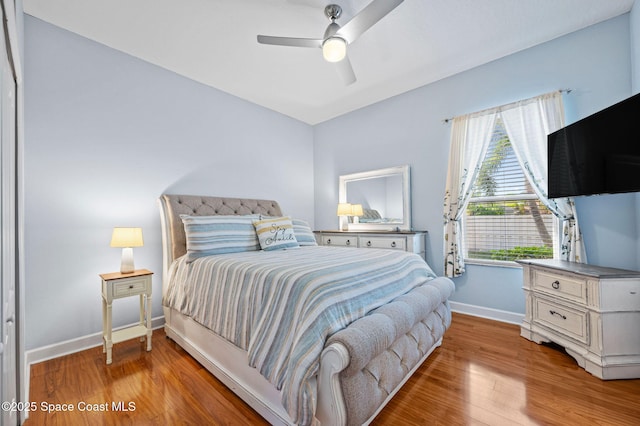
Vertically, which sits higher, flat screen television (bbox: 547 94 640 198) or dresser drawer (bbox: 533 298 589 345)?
flat screen television (bbox: 547 94 640 198)

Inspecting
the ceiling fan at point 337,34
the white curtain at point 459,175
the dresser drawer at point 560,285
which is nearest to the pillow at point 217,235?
the ceiling fan at point 337,34

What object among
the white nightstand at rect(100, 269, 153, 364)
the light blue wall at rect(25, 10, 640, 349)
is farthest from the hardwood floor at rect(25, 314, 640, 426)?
the light blue wall at rect(25, 10, 640, 349)

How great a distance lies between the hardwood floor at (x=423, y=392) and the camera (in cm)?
148

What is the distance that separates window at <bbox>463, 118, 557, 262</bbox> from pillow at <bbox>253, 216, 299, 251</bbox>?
80.5 inches

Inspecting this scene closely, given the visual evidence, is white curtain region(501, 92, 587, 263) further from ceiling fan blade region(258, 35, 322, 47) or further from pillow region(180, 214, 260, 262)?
pillow region(180, 214, 260, 262)

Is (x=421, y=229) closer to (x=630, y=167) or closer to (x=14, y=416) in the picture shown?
(x=630, y=167)

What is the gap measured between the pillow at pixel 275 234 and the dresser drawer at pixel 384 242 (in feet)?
3.48

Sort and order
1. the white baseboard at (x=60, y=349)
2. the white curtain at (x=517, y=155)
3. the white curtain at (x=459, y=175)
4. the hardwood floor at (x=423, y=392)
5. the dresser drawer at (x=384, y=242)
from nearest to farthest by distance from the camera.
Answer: the hardwood floor at (x=423, y=392), the white baseboard at (x=60, y=349), the white curtain at (x=517, y=155), the white curtain at (x=459, y=175), the dresser drawer at (x=384, y=242)

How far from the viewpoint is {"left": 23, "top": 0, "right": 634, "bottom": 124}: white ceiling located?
2.13 metres

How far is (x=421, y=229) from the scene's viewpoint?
3436 mm

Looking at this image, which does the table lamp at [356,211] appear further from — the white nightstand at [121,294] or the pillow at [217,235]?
the white nightstand at [121,294]

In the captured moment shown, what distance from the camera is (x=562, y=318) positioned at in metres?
2.13

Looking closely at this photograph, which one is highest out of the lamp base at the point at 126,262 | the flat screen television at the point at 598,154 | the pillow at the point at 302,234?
the flat screen television at the point at 598,154

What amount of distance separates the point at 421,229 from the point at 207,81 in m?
3.22
